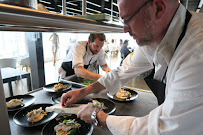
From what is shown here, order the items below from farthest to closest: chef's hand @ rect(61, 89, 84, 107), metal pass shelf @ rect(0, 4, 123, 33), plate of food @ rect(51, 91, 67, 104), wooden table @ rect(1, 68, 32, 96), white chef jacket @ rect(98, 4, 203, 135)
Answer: wooden table @ rect(1, 68, 32, 96)
plate of food @ rect(51, 91, 67, 104)
chef's hand @ rect(61, 89, 84, 107)
white chef jacket @ rect(98, 4, 203, 135)
metal pass shelf @ rect(0, 4, 123, 33)

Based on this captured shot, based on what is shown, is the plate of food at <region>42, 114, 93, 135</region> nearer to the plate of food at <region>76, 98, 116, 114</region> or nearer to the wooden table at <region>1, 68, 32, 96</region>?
the plate of food at <region>76, 98, 116, 114</region>

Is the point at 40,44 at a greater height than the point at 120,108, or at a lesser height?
greater

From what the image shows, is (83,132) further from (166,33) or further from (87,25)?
(166,33)

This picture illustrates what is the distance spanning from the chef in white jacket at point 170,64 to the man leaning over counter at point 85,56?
1.16 metres

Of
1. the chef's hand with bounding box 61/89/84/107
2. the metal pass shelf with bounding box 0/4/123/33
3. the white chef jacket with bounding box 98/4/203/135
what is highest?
the metal pass shelf with bounding box 0/4/123/33

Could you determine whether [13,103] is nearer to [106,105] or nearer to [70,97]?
[70,97]

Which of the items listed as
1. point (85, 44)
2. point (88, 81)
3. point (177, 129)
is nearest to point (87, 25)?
point (177, 129)

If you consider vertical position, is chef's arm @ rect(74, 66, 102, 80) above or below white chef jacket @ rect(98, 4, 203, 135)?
below

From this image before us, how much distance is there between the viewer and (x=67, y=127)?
3.08ft

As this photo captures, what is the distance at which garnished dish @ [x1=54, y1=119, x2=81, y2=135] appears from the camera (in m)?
0.92

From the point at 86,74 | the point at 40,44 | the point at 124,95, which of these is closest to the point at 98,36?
the point at 86,74

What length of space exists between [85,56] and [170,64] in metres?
1.81

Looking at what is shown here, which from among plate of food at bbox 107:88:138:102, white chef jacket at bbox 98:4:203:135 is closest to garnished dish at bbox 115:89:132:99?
plate of food at bbox 107:88:138:102

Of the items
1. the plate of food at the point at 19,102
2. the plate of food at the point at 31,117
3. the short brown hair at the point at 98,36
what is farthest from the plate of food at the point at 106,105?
the short brown hair at the point at 98,36
